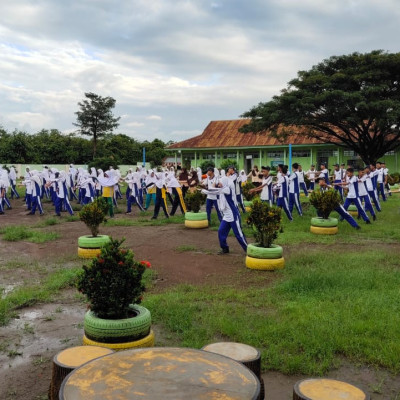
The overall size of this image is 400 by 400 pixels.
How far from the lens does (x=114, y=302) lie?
4.24 metres

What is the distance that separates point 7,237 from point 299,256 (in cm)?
725

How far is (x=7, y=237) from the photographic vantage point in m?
11.5

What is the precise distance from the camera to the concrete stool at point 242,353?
136 inches

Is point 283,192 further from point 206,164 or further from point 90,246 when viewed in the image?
point 206,164

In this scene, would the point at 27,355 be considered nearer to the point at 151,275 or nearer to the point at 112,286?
the point at 112,286

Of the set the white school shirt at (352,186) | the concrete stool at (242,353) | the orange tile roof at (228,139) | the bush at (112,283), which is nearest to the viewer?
the concrete stool at (242,353)

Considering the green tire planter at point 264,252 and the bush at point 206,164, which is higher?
the bush at point 206,164

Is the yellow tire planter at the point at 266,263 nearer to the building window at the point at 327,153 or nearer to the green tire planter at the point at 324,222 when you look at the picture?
the green tire planter at the point at 324,222

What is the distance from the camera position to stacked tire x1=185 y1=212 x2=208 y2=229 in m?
12.9

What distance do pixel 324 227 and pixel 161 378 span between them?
30.9 feet

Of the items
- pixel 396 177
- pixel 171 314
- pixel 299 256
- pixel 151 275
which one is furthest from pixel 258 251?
pixel 396 177

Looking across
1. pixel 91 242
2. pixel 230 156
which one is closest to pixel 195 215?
pixel 91 242

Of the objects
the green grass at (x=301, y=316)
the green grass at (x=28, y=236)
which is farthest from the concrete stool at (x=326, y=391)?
the green grass at (x=28, y=236)

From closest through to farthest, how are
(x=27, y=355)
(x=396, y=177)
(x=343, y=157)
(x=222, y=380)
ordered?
(x=222, y=380) → (x=27, y=355) → (x=396, y=177) → (x=343, y=157)
